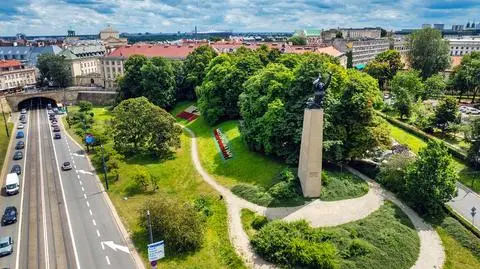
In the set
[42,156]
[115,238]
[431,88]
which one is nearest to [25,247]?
[115,238]

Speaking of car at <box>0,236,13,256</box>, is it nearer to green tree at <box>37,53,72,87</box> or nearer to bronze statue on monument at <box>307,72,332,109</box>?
bronze statue on monument at <box>307,72,332,109</box>

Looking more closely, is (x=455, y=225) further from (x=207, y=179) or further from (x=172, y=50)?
(x=172, y=50)

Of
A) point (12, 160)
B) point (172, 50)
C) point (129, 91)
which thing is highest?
point (172, 50)

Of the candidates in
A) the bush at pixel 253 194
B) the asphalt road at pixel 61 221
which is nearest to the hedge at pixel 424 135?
the bush at pixel 253 194

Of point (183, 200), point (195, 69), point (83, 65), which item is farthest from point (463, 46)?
point (183, 200)

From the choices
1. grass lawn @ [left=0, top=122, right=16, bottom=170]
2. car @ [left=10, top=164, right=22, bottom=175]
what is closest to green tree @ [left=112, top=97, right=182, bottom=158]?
car @ [left=10, top=164, right=22, bottom=175]

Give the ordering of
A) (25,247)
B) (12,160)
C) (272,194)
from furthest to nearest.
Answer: (12,160) < (272,194) < (25,247)
